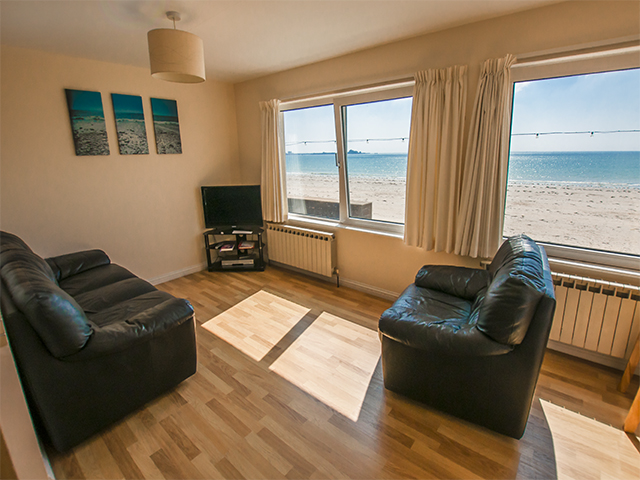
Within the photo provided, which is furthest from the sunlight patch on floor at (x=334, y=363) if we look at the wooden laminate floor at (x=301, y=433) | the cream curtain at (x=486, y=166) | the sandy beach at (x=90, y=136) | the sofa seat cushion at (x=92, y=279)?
the sandy beach at (x=90, y=136)

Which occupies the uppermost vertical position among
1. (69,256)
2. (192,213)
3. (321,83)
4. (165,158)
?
(321,83)

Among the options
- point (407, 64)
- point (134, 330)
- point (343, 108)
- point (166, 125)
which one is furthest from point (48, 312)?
point (407, 64)

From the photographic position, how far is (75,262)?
3.12m

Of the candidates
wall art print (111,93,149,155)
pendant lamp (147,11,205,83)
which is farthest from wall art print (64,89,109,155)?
pendant lamp (147,11,205,83)

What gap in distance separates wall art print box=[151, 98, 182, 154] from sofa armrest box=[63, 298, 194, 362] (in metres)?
2.54

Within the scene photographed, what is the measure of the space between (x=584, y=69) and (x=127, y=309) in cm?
380

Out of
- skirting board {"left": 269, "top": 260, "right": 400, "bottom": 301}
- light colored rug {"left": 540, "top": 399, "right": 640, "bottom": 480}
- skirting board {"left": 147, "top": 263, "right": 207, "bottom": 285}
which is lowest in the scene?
light colored rug {"left": 540, "top": 399, "right": 640, "bottom": 480}

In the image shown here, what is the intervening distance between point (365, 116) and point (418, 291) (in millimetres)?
2020

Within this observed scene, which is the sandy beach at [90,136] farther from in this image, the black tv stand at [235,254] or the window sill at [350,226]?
the window sill at [350,226]

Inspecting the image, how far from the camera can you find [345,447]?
178 centimetres

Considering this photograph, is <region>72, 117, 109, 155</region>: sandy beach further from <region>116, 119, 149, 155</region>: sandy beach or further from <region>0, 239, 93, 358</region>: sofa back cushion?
<region>0, 239, 93, 358</region>: sofa back cushion

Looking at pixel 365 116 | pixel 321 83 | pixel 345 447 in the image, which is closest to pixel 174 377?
pixel 345 447

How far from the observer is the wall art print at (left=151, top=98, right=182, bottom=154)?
3816 millimetres

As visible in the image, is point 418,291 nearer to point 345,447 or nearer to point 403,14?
point 345,447
